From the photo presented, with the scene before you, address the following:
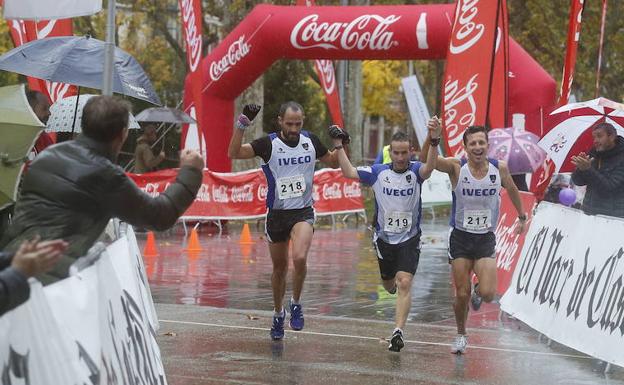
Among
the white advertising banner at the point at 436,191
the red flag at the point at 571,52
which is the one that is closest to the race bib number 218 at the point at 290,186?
the red flag at the point at 571,52

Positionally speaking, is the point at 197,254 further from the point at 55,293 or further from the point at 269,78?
the point at 269,78

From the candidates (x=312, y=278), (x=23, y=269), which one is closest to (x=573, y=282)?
(x=312, y=278)

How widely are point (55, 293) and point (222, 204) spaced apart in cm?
1889

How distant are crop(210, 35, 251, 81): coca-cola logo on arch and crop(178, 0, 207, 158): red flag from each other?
66 cm

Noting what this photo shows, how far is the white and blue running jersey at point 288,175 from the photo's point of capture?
10234mm

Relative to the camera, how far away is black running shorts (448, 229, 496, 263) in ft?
33.2

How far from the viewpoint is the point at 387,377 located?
27.8 feet

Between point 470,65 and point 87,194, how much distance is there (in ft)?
37.6

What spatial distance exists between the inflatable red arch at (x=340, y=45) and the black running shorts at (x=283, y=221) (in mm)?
8583

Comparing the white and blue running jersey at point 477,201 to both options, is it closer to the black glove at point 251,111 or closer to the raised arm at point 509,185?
the raised arm at point 509,185

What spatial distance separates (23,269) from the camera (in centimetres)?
431

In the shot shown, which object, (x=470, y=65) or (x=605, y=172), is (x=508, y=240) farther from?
(x=470, y=65)

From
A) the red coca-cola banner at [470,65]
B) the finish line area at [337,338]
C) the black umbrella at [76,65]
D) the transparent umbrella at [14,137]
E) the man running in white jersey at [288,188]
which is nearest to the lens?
the transparent umbrella at [14,137]

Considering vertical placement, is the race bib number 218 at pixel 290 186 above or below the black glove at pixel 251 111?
below
